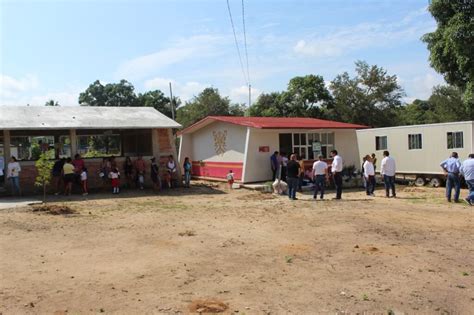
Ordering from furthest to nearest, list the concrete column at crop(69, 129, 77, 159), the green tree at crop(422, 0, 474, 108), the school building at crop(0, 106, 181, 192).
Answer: the concrete column at crop(69, 129, 77, 159)
the school building at crop(0, 106, 181, 192)
the green tree at crop(422, 0, 474, 108)

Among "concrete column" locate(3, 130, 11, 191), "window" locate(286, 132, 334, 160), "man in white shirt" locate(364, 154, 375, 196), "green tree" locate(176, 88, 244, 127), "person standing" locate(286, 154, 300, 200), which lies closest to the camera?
"person standing" locate(286, 154, 300, 200)

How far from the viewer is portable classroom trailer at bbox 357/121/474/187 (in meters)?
19.9

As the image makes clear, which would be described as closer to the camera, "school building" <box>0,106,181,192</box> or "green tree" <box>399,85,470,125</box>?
"school building" <box>0,106,181,192</box>

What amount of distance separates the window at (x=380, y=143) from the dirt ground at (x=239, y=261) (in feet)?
32.8

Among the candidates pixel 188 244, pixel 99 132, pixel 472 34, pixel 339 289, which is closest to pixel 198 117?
pixel 99 132

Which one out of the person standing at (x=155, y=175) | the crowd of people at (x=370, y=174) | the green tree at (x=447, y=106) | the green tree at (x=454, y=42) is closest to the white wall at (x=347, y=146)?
the crowd of people at (x=370, y=174)

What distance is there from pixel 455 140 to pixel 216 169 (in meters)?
10.9

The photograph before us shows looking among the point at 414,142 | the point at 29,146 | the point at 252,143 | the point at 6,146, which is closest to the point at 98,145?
the point at 29,146

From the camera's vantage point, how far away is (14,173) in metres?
17.4

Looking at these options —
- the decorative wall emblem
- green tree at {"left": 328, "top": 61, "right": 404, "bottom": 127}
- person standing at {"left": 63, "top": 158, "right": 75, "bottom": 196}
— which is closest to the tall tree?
green tree at {"left": 328, "top": 61, "right": 404, "bottom": 127}

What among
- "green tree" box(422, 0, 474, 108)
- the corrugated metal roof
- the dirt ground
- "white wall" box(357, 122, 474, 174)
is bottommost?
the dirt ground

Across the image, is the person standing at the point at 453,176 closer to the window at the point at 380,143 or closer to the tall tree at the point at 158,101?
the window at the point at 380,143

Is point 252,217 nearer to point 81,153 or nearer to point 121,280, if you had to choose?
point 121,280

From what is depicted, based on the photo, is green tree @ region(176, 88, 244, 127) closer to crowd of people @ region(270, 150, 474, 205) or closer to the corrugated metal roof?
the corrugated metal roof
